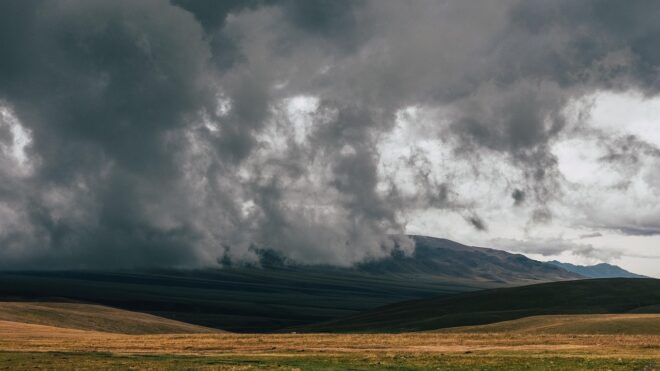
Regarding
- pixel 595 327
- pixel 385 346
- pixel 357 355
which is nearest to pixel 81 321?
pixel 385 346

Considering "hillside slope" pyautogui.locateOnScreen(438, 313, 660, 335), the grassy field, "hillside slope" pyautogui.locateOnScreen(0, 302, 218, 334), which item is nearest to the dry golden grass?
the grassy field

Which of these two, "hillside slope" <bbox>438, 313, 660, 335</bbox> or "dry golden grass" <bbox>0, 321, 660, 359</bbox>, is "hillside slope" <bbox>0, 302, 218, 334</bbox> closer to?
"dry golden grass" <bbox>0, 321, 660, 359</bbox>

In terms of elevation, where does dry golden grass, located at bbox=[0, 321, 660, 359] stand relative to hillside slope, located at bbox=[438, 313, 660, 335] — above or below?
below

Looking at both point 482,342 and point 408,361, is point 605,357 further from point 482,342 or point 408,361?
point 482,342

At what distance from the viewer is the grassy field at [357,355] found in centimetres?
6025

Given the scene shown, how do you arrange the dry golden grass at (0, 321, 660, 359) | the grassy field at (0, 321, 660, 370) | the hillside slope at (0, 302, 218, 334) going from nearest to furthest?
the grassy field at (0, 321, 660, 370) → the dry golden grass at (0, 321, 660, 359) → the hillside slope at (0, 302, 218, 334)

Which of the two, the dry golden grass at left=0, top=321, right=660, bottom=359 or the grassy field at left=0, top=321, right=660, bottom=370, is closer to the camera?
the grassy field at left=0, top=321, right=660, bottom=370

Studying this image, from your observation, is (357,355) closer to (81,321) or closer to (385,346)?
(385,346)

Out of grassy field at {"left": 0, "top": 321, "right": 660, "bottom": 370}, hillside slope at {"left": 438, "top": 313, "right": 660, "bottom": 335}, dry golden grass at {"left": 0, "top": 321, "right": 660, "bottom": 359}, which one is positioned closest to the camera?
grassy field at {"left": 0, "top": 321, "right": 660, "bottom": 370}

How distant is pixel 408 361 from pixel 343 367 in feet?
27.3

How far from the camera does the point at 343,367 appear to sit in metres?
59.1

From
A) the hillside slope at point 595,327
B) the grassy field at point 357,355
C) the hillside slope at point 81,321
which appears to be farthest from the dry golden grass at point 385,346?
the hillside slope at point 81,321

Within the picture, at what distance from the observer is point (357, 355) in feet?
241

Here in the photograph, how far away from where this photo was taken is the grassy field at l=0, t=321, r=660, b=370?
198 feet
